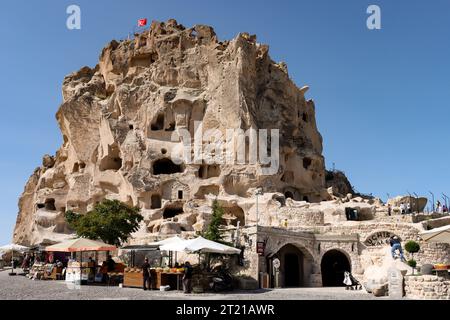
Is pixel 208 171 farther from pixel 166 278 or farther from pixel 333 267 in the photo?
pixel 166 278

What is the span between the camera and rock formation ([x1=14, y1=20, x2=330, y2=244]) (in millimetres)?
41469

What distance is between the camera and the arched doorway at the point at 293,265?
961 inches

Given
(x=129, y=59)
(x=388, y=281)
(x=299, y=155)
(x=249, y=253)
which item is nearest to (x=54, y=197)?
(x=129, y=59)

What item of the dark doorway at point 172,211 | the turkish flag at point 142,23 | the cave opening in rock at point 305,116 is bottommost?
the dark doorway at point 172,211

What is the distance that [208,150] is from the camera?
42406mm

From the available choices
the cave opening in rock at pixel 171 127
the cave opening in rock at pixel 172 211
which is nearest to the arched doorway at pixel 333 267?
the cave opening in rock at pixel 172 211

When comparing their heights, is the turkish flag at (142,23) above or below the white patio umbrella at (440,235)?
above

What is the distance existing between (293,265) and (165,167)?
74.8 ft

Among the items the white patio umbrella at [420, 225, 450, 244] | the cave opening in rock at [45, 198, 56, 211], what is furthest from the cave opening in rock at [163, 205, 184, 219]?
the white patio umbrella at [420, 225, 450, 244]

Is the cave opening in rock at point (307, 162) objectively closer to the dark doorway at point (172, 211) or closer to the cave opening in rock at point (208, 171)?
the cave opening in rock at point (208, 171)

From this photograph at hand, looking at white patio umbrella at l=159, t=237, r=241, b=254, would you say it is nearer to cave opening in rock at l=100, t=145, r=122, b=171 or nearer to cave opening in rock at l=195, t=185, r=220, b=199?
cave opening in rock at l=195, t=185, r=220, b=199

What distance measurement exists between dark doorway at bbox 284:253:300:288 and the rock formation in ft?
42.0

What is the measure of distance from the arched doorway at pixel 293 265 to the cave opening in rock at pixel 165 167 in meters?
20.9
